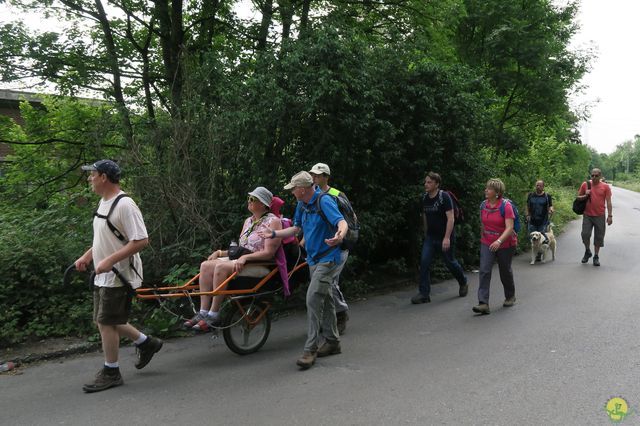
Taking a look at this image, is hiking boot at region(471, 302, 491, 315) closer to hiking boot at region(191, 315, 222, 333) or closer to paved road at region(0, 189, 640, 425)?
paved road at region(0, 189, 640, 425)

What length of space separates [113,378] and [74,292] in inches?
96.2

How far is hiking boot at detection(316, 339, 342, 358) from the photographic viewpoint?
16.7 feet

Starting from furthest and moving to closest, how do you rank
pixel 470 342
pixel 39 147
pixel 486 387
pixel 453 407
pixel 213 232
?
1. pixel 39 147
2. pixel 213 232
3. pixel 470 342
4. pixel 486 387
5. pixel 453 407

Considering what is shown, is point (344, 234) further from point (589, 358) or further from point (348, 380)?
point (589, 358)

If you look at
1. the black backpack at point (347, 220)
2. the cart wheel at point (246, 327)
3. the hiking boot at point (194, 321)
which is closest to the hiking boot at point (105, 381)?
the hiking boot at point (194, 321)

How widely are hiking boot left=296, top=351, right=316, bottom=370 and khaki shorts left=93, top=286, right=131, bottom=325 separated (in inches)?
65.9

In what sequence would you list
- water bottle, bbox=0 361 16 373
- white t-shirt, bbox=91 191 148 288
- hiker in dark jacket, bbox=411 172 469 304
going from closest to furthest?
white t-shirt, bbox=91 191 148 288 < water bottle, bbox=0 361 16 373 < hiker in dark jacket, bbox=411 172 469 304

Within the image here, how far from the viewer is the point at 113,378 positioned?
441 centimetres

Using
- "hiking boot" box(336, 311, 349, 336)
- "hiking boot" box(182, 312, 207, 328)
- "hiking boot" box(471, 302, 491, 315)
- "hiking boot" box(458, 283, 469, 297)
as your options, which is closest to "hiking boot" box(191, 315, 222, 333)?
"hiking boot" box(182, 312, 207, 328)

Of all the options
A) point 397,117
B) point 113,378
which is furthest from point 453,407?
point 397,117

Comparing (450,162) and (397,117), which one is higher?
(397,117)

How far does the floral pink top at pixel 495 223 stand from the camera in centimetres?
647

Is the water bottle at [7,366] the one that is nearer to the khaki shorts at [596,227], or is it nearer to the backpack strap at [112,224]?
the backpack strap at [112,224]

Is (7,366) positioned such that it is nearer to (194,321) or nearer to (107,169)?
(194,321)
